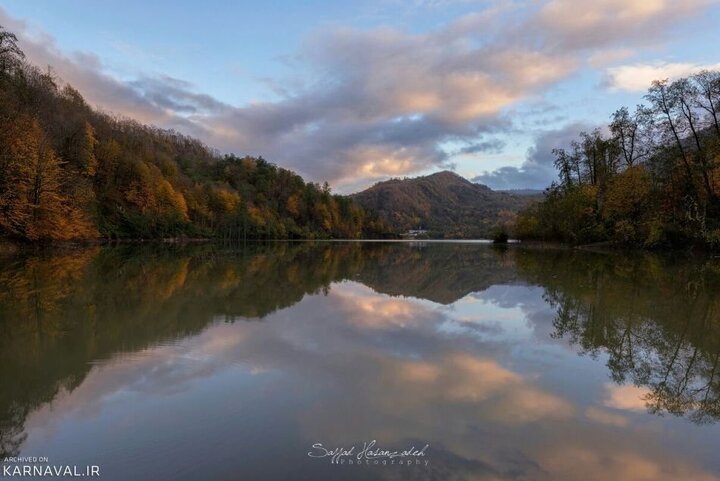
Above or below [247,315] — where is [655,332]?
below

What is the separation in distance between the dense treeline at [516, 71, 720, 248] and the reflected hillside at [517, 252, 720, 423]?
1748 centimetres

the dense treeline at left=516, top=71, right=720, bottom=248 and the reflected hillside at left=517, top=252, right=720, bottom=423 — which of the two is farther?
the dense treeline at left=516, top=71, right=720, bottom=248

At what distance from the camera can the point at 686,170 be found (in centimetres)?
3266

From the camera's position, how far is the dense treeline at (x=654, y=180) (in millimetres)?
30125

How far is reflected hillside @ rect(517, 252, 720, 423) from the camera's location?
19.0 feet

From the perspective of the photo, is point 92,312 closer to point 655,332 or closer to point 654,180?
point 655,332

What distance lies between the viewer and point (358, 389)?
5656 millimetres

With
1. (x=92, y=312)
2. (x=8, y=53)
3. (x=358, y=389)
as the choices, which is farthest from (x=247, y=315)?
(x=8, y=53)

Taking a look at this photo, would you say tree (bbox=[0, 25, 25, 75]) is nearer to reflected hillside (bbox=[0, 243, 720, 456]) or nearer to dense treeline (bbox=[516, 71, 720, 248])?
reflected hillside (bbox=[0, 243, 720, 456])

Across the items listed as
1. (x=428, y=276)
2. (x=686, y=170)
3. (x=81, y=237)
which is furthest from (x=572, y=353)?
(x=81, y=237)

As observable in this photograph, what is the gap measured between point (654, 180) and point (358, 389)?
1551 inches

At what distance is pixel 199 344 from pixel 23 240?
114ft

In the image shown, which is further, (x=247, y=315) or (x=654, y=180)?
(x=654, y=180)

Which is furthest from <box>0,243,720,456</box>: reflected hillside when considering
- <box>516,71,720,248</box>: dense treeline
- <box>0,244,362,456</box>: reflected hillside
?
<box>516,71,720,248</box>: dense treeline
